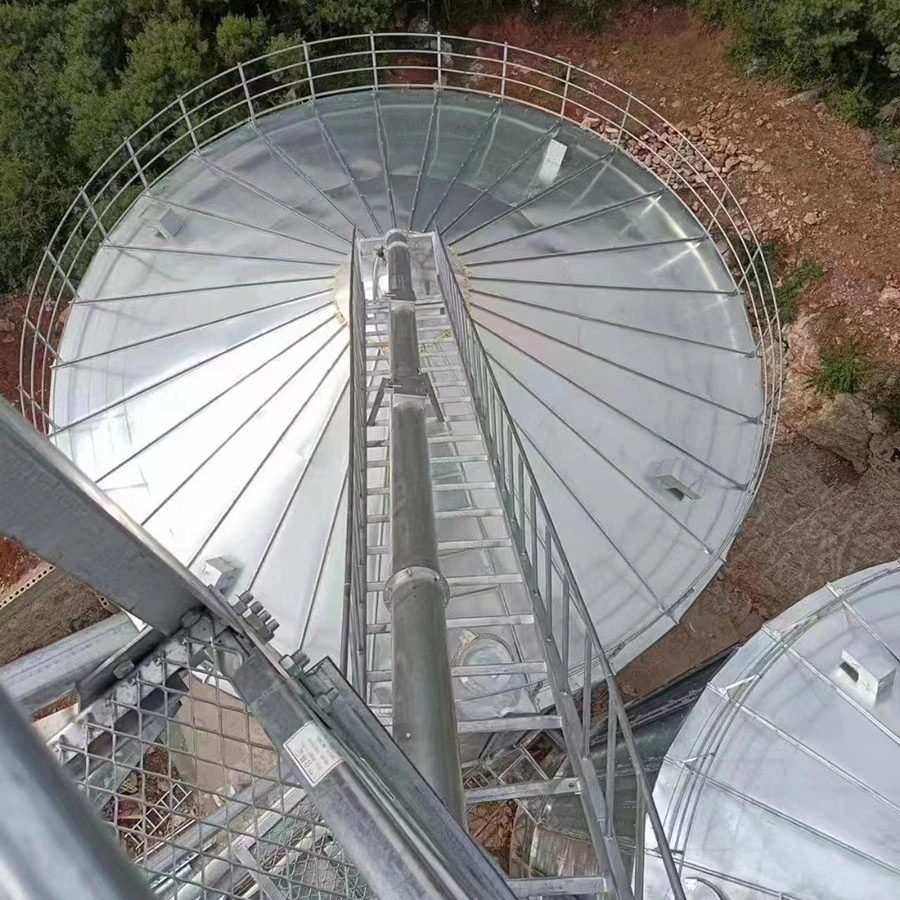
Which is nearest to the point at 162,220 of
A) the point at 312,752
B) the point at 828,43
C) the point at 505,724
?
the point at 505,724

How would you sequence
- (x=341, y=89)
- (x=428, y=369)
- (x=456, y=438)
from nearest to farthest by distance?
(x=456, y=438) < (x=428, y=369) < (x=341, y=89)

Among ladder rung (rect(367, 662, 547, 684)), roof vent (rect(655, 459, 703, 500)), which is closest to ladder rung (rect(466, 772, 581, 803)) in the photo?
ladder rung (rect(367, 662, 547, 684))

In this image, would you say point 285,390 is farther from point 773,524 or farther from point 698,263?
point 773,524

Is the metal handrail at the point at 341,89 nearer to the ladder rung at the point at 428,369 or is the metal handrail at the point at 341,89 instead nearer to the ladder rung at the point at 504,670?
the ladder rung at the point at 428,369

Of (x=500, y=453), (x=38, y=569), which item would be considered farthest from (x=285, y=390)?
(x=38, y=569)

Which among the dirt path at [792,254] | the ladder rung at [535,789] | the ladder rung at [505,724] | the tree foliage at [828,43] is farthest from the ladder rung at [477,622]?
the tree foliage at [828,43]

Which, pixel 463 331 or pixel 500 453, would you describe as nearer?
pixel 500 453

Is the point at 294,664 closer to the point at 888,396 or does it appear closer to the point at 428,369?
the point at 428,369
